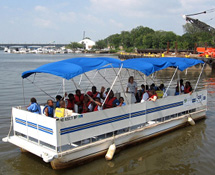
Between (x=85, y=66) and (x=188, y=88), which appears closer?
(x=85, y=66)

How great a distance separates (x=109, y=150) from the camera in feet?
26.2

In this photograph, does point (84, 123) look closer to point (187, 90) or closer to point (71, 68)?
point (71, 68)

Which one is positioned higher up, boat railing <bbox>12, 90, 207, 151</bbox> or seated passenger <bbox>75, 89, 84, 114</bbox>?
seated passenger <bbox>75, 89, 84, 114</bbox>

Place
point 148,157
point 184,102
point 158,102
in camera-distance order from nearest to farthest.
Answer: point 148,157 → point 158,102 → point 184,102

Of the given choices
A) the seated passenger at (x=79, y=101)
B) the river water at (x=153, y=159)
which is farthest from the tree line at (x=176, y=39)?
the seated passenger at (x=79, y=101)

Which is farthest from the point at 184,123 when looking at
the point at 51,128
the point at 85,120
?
the point at 51,128

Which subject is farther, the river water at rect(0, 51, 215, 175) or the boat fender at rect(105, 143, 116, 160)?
the boat fender at rect(105, 143, 116, 160)

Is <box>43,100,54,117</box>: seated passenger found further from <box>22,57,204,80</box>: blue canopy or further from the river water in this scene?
the river water

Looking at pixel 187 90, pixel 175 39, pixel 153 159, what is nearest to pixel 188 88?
pixel 187 90

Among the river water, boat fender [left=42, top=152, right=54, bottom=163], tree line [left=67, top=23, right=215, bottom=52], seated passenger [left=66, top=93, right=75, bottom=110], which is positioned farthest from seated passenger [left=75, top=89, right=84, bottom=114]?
tree line [left=67, top=23, right=215, bottom=52]

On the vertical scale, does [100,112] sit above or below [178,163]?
above

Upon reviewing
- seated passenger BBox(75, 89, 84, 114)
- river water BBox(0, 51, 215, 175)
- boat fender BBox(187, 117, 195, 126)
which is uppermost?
seated passenger BBox(75, 89, 84, 114)

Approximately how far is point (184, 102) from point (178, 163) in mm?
3600

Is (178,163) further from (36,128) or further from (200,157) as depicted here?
(36,128)
